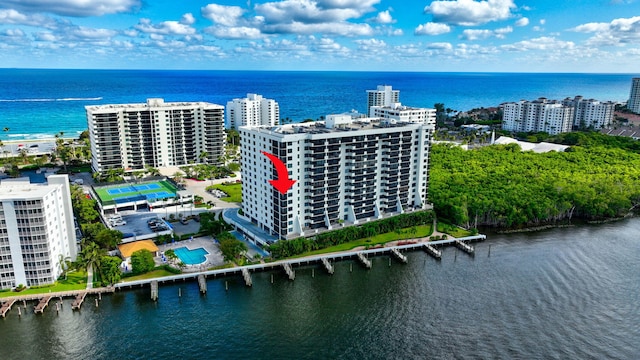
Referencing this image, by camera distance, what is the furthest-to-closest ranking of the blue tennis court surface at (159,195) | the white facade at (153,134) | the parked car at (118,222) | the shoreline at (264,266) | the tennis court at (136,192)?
the white facade at (153,134), the blue tennis court surface at (159,195), the tennis court at (136,192), the parked car at (118,222), the shoreline at (264,266)

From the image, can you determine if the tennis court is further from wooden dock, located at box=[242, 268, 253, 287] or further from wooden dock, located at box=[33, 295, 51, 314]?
wooden dock, located at box=[242, 268, 253, 287]

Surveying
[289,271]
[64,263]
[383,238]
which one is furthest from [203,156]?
[289,271]

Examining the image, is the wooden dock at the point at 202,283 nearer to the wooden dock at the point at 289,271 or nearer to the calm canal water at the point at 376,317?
the calm canal water at the point at 376,317

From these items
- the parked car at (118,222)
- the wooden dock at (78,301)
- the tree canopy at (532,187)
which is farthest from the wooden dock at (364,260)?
the parked car at (118,222)

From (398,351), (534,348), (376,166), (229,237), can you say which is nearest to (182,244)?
(229,237)

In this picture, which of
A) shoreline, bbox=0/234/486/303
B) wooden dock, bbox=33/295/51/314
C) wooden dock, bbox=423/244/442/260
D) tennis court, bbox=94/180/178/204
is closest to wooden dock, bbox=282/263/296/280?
shoreline, bbox=0/234/486/303

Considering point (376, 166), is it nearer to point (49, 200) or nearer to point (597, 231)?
point (597, 231)

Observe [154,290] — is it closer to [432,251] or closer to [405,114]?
[432,251]
